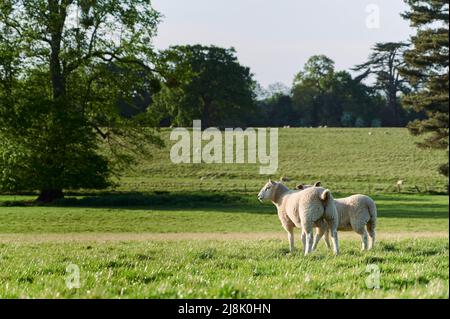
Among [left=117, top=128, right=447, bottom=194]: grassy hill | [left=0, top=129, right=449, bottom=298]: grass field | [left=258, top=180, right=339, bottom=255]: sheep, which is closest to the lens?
[left=0, top=129, right=449, bottom=298]: grass field

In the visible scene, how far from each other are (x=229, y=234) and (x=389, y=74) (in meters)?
78.5

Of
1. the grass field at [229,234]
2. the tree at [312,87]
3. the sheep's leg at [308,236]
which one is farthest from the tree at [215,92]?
the sheep's leg at [308,236]

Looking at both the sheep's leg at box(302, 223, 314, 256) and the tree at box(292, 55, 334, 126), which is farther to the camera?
the tree at box(292, 55, 334, 126)

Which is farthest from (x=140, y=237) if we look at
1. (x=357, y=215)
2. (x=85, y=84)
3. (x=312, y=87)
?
(x=312, y=87)

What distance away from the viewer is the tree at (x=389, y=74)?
93562 mm

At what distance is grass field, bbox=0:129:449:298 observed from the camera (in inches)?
317

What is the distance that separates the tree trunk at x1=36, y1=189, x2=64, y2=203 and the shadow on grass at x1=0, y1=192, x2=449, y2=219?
99cm

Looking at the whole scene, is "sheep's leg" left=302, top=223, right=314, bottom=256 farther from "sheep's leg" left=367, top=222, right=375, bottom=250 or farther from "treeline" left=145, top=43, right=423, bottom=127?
"treeline" left=145, top=43, right=423, bottom=127

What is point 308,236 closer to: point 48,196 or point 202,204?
point 202,204

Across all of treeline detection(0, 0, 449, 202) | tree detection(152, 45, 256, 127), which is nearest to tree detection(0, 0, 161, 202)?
treeline detection(0, 0, 449, 202)

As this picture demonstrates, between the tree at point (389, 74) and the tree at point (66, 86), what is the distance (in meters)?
49.3

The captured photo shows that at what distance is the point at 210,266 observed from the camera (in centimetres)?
1115

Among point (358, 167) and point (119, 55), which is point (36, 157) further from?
point (358, 167)
